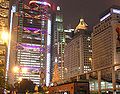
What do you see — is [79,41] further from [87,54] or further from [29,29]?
[29,29]

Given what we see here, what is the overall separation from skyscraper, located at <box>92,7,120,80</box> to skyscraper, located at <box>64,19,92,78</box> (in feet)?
27.2

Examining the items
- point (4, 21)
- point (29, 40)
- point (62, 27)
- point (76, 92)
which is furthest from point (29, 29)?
point (76, 92)

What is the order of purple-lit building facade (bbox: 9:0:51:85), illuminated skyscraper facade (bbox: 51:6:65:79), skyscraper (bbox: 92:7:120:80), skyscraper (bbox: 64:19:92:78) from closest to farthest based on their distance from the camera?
skyscraper (bbox: 92:7:120:80), purple-lit building facade (bbox: 9:0:51:85), skyscraper (bbox: 64:19:92:78), illuminated skyscraper facade (bbox: 51:6:65:79)

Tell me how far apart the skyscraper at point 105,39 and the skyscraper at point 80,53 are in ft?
27.2

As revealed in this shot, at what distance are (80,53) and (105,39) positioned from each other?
77.5 feet

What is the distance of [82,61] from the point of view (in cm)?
13625

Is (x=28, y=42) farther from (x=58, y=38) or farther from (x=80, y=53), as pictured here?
(x=58, y=38)

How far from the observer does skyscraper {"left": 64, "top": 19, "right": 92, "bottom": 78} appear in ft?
449

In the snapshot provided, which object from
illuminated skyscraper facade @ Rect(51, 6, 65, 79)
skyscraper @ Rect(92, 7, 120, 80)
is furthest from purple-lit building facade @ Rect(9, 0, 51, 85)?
skyscraper @ Rect(92, 7, 120, 80)

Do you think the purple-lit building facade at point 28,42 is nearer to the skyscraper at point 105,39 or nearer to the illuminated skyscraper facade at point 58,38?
the illuminated skyscraper facade at point 58,38

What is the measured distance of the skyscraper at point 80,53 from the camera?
136875mm

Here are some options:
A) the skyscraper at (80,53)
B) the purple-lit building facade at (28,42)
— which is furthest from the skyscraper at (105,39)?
the purple-lit building facade at (28,42)

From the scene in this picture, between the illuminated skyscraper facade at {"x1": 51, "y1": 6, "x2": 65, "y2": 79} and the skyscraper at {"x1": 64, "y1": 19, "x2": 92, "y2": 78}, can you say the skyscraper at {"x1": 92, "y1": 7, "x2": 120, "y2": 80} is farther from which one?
the illuminated skyscraper facade at {"x1": 51, "y1": 6, "x2": 65, "y2": 79}

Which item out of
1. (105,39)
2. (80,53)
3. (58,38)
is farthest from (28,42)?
(105,39)
